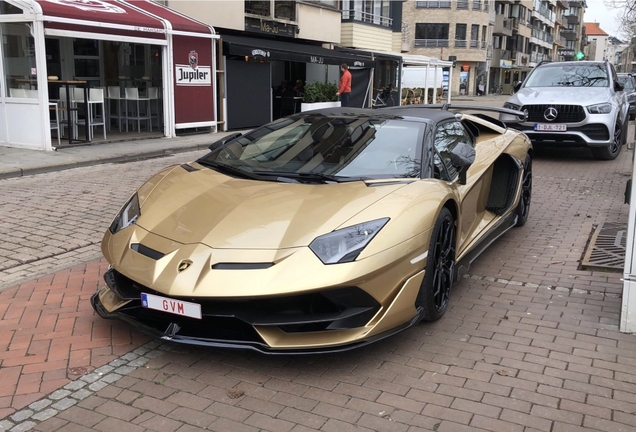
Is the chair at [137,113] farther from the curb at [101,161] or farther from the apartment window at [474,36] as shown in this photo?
the apartment window at [474,36]

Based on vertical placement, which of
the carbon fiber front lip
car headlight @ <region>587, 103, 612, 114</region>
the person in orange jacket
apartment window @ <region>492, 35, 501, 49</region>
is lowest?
the carbon fiber front lip

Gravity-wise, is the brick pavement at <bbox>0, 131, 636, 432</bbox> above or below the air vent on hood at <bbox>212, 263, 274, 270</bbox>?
below

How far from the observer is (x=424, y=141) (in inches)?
172

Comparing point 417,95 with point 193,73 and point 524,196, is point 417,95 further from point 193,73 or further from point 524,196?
point 524,196

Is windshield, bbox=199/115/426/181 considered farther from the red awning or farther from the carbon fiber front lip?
the red awning

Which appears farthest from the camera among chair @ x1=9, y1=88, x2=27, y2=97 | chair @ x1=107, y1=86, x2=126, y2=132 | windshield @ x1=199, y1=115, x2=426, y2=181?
chair @ x1=107, y1=86, x2=126, y2=132

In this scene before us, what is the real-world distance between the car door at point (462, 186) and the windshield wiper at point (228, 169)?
1308 mm

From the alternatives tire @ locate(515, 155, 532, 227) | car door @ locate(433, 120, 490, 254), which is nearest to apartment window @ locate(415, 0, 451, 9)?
tire @ locate(515, 155, 532, 227)

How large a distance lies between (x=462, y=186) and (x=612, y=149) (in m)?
8.49

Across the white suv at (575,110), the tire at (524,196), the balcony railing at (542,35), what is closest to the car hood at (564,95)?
the white suv at (575,110)

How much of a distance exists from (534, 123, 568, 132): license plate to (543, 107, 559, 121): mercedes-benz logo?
13cm

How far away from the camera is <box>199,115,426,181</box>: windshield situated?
13.8ft

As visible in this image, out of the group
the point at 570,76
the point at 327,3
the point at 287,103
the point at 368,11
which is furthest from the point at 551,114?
the point at 368,11

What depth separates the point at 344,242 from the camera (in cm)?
331
